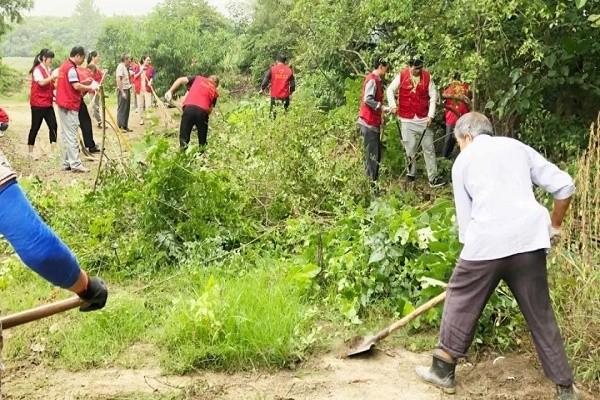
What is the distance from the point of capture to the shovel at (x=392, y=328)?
4215 millimetres

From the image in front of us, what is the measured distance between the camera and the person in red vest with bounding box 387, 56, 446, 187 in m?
7.81

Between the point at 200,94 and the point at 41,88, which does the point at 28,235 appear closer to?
the point at 200,94

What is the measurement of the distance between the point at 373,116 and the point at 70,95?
13.9 ft

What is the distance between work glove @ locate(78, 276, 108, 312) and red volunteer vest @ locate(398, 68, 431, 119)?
5766 millimetres

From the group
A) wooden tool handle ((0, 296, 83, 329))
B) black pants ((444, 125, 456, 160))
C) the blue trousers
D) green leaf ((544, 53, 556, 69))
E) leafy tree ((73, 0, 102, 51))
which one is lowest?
wooden tool handle ((0, 296, 83, 329))

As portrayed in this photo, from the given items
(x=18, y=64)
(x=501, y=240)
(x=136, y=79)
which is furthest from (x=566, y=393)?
(x=18, y=64)

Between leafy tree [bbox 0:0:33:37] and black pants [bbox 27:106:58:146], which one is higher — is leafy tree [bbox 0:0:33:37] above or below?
above

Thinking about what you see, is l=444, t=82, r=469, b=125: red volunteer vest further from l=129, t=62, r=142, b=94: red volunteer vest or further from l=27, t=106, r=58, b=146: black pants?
l=129, t=62, r=142, b=94: red volunteer vest

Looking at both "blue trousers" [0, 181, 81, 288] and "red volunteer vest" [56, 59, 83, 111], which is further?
"red volunteer vest" [56, 59, 83, 111]

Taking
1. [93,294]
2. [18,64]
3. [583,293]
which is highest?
[93,294]

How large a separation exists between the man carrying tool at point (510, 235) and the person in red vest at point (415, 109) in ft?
13.7

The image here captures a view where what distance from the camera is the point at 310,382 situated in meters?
3.97

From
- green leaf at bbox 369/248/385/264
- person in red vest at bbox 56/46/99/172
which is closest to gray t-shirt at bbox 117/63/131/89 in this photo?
person in red vest at bbox 56/46/99/172

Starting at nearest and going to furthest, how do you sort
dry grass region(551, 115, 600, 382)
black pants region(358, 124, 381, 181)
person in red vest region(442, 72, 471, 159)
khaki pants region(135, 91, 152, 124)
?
1. dry grass region(551, 115, 600, 382)
2. person in red vest region(442, 72, 471, 159)
3. black pants region(358, 124, 381, 181)
4. khaki pants region(135, 91, 152, 124)
